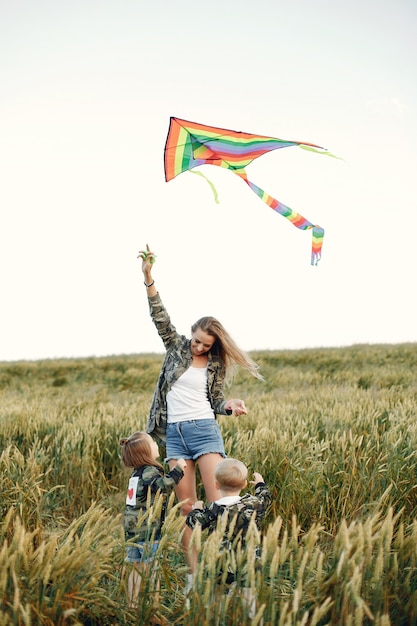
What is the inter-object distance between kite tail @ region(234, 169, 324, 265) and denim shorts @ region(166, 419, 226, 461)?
1.67 m

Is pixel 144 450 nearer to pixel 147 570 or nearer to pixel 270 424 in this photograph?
pixel 147 570

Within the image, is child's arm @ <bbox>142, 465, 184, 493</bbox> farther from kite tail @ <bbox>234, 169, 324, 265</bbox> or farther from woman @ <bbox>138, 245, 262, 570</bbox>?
kite tail @ <bbox>234, 169, 324, 265</bbox>

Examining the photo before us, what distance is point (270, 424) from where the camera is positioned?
20.1ft

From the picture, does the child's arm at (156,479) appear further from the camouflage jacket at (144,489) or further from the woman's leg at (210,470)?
the woman's leg at (210,470)

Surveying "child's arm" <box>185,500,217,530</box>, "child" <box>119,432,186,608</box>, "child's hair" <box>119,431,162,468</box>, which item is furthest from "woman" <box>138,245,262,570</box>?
"child's arm" <box>185,500,217,530</box>

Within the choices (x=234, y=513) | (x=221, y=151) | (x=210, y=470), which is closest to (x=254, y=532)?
(x=234, y=513)

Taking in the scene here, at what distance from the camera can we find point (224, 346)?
4.13 meters

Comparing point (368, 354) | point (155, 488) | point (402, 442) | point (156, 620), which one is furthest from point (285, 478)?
point (368, 354)

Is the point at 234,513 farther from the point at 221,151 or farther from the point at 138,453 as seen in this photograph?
the point at 221,151

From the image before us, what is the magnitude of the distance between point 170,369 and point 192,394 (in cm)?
26

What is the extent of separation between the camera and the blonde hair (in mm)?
4082

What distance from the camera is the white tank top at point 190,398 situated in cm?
402

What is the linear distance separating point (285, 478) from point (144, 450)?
1574 millimetres

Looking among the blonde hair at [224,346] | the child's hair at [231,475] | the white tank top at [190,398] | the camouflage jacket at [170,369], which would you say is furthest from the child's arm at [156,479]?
the blonde hair at [224,346]
